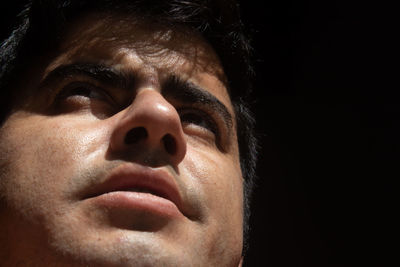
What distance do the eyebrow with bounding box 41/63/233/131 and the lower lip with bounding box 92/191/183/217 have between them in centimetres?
20

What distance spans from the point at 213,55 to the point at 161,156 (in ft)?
1.12

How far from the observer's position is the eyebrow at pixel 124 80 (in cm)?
62

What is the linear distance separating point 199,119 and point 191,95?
5 cm

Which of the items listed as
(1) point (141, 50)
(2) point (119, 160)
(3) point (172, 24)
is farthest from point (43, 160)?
(3) point (172, 24)

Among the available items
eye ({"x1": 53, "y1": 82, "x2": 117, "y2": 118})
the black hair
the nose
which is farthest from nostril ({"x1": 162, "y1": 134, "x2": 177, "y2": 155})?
the black hair

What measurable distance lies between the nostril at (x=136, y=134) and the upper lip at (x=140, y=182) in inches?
1.8

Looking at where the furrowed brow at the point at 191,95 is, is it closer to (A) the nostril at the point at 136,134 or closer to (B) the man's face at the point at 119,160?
(B) the man's face at the point at 119,160

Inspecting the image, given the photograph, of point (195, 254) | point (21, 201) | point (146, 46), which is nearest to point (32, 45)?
point (146, 46)

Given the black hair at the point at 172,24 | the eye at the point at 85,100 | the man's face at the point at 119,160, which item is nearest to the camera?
the man's face at the point at 119,160

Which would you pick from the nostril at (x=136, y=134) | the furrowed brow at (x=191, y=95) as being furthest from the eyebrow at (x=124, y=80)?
the nostril at (x=136, y=134)

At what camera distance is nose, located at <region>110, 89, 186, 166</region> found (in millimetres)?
529

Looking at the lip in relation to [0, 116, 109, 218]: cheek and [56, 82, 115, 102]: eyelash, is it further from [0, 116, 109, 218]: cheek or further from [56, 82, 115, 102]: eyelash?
[56, 82, 115, 102]: eyelash

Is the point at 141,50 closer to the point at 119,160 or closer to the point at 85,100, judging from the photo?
the point at 85,100

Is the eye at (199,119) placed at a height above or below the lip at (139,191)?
below
